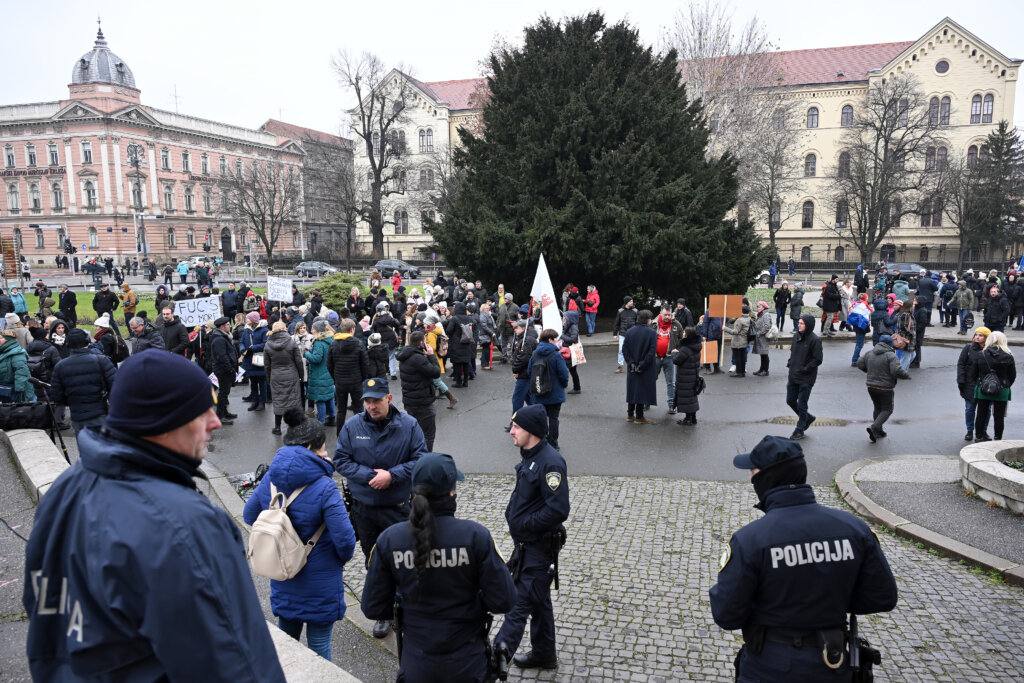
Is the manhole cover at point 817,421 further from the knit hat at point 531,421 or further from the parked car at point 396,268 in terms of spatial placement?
the parked car at point 396,268

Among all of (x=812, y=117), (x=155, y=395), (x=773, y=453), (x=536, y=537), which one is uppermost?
(x=812, y=117)

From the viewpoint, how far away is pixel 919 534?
277 inches

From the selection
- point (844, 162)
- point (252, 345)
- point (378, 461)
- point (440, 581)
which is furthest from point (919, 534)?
point (844, 162)

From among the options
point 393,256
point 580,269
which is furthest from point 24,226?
point 580,269

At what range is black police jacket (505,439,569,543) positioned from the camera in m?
4.83

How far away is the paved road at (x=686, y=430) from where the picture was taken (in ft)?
33.1

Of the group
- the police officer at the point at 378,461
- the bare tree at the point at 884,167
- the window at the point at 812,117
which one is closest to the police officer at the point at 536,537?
the police officer at the point at 378,461

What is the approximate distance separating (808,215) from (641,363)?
6549cm

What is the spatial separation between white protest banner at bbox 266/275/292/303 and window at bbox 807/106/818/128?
62.7m

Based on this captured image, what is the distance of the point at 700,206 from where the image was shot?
73.8 feet

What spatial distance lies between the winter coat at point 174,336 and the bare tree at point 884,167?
5119cm

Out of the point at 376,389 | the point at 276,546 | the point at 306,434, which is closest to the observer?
the point at 276,546

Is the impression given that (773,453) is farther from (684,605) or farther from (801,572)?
(684,605)

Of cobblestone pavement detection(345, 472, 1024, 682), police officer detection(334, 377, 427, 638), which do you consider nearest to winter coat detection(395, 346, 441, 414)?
cobblestone pavement detection(345, 472, 1024, 682)
